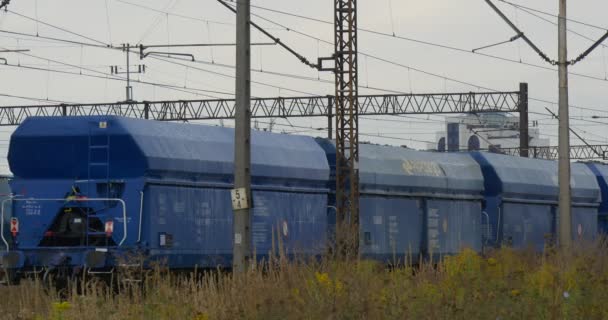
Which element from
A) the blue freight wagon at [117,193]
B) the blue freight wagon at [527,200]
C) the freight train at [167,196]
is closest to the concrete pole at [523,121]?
the blue freight wagon at [527,200]

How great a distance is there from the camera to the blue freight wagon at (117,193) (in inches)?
784

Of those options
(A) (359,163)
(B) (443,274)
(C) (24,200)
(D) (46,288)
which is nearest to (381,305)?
(B) (443,274)

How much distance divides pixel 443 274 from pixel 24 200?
7877 millimetres

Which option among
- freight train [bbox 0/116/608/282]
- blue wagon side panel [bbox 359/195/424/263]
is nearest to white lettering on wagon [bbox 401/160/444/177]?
freight train [bbox 0/116/608/282]

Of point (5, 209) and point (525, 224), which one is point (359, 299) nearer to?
point (5, 209)

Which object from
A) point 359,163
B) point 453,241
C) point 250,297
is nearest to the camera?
point 250,297

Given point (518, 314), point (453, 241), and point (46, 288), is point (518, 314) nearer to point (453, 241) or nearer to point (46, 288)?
point (46, 288)

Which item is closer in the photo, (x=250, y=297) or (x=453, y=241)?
(x=250, y=297)

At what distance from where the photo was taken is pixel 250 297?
1296cm

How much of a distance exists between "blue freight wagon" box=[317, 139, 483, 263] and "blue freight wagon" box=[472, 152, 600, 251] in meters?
0.58

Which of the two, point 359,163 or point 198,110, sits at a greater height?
point 198,110

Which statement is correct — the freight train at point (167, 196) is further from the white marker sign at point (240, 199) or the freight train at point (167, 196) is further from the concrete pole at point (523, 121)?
the concrete pole at point (523, 121)

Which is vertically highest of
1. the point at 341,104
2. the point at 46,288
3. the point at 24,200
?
the point at 341,104

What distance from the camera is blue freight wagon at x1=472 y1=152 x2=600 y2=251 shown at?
1264 inches
